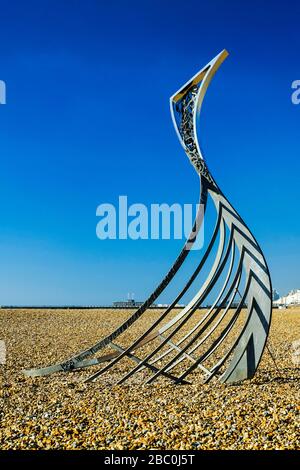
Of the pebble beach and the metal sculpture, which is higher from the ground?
the metal sculpture

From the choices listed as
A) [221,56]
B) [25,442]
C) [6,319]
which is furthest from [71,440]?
[6,319]

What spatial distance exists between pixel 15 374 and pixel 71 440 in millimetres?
5957

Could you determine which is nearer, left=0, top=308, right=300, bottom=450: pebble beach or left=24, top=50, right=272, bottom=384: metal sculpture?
left=0, top=308, right=300, bottom=450: pebble beach

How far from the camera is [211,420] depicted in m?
6.92

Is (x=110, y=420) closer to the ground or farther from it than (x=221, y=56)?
closer to the ground

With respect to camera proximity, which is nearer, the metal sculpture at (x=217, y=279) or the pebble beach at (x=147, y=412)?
the pebble beach at (x=147, y=412)

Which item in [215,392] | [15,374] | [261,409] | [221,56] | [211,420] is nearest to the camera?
[211,420]

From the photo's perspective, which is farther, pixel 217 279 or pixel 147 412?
pixel 217 279

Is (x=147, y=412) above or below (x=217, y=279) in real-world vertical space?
below

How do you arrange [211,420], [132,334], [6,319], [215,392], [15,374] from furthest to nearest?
[6,319], [132,334], [15,374], [215,392], [211,420]

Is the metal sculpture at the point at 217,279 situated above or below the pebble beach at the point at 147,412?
above
